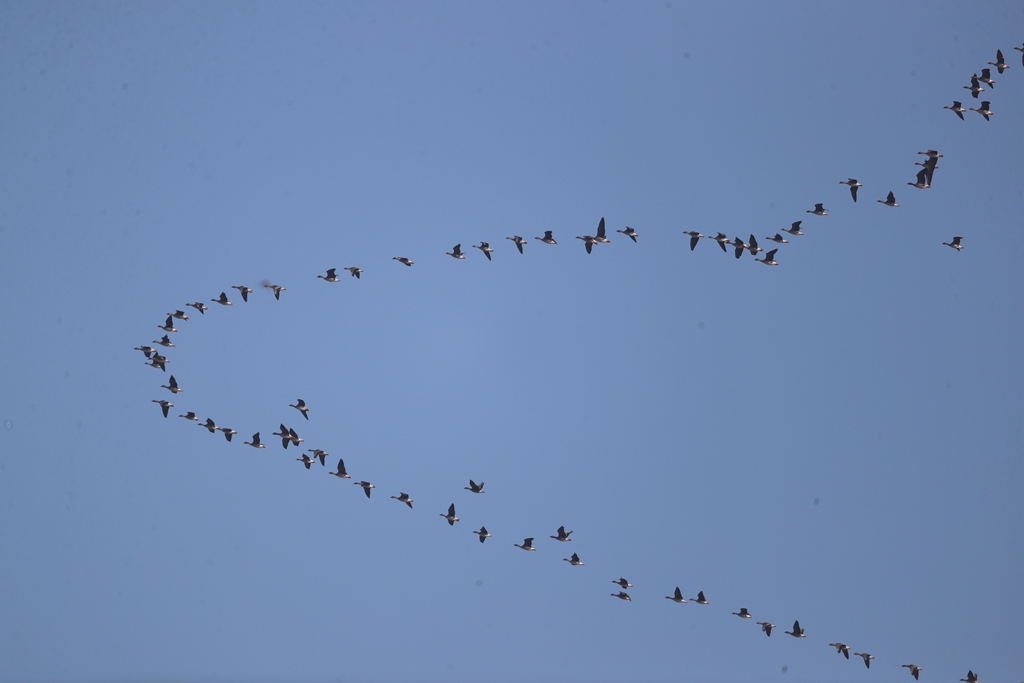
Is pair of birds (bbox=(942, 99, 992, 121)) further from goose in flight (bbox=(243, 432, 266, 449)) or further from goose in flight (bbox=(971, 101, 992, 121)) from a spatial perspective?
goose in flight (bbox=(243, 432, 266, 449))

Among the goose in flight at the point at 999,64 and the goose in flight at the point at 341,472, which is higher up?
the goose in flight at the point at 999,64

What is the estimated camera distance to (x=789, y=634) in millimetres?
86125

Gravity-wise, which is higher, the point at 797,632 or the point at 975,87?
the point at 975,87

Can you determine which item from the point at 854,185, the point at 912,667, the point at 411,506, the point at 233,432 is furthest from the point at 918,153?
the point at 233,432

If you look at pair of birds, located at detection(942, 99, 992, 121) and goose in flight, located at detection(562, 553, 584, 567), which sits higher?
pair of birds, located at detection(942, 99, 992, 121)

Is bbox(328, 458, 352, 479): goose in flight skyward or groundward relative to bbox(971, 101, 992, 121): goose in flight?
groundward

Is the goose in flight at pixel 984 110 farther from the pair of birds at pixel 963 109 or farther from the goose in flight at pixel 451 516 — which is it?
the goose in flight at pixel 451 516

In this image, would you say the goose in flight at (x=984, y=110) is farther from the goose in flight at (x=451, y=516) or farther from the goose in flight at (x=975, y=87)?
the goose in flight at (x=451, y=516)

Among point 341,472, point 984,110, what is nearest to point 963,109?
point 984,110

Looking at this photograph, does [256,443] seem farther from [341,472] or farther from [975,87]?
[975,87]

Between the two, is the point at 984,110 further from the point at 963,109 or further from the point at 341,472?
the point at 341,472

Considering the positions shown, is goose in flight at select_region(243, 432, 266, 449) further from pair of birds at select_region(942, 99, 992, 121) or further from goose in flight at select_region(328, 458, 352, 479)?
pair of birds at select_region(942, 99, 992, 121)

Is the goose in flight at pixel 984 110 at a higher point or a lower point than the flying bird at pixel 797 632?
Answer: higher

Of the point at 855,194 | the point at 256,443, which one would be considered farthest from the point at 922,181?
the point at 256,443
